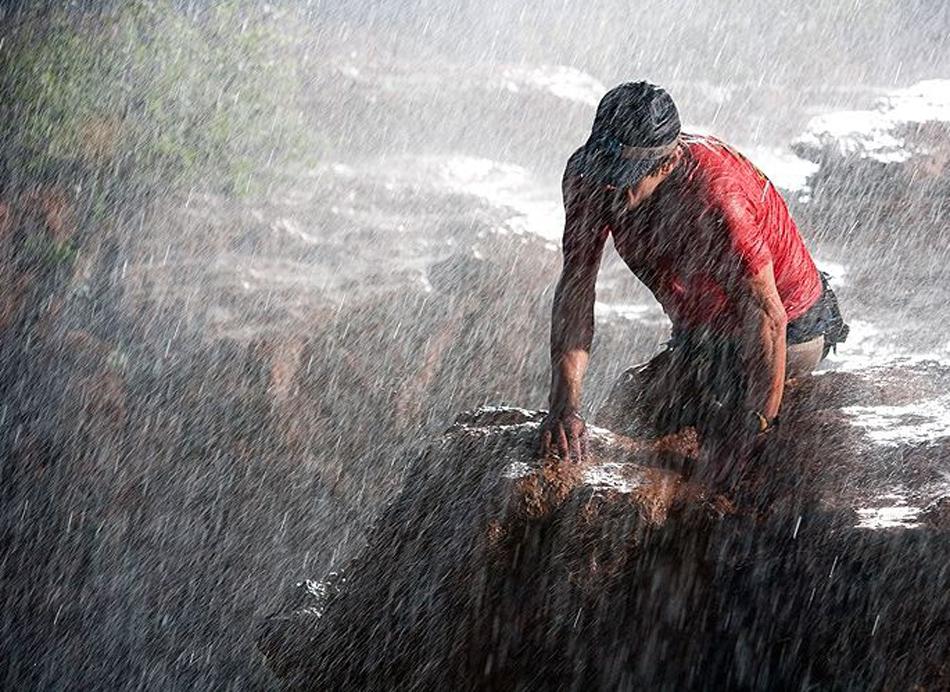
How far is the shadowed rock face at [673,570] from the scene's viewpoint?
277 cm

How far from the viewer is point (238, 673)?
8.98 metres

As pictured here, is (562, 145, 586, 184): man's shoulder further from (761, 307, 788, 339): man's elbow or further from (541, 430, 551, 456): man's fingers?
(541, 430, 551, 456): man's fingers

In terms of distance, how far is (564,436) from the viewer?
3332mm

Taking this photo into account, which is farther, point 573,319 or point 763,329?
point 573,319

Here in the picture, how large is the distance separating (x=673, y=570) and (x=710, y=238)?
3.69ft

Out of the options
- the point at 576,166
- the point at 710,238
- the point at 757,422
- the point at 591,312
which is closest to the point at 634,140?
the point at 576,166

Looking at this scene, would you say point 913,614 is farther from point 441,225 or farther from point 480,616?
point 441,225

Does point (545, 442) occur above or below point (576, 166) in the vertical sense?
below

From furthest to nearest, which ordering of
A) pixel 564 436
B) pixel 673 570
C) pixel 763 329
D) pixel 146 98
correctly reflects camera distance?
pixel 146 98, pixel 564 436, pixel 673 570, pixel 763 329

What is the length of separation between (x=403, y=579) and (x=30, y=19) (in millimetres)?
14665

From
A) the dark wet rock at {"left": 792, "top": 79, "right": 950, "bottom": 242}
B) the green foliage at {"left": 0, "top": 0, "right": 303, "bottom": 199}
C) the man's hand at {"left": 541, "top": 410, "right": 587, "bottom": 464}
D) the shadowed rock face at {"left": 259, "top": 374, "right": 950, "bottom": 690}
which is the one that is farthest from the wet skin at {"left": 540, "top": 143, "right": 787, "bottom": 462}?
the green foliage at {"left": 0, "top": 0, "right": 303, "bottom": 199}

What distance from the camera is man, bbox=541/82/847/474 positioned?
9.80 ft

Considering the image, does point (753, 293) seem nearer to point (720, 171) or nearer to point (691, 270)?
point (691, 270)

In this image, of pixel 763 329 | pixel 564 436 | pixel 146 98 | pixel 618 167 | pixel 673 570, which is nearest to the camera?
pixel 763 329
